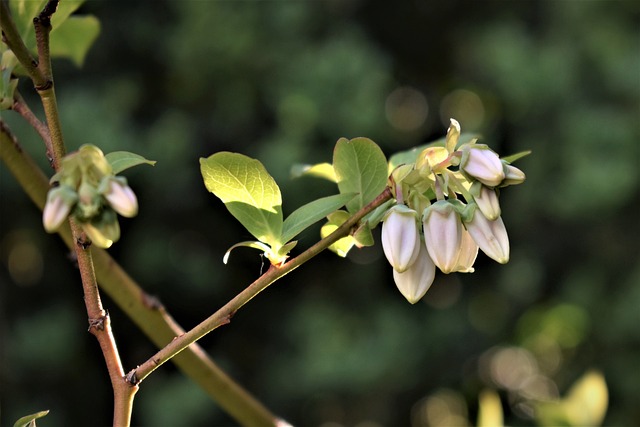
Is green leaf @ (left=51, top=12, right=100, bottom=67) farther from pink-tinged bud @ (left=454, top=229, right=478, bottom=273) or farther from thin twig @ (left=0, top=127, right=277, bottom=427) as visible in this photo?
pink-tinged bud @ (left=454, top=229, right=478, bottom=273)

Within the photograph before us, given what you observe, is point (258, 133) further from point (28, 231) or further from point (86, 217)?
point (86, 217)

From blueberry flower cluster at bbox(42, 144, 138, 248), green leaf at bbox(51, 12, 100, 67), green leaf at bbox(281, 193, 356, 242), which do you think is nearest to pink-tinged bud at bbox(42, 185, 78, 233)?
blueberry flower cluster at bbox(42, 144, 138, 248)

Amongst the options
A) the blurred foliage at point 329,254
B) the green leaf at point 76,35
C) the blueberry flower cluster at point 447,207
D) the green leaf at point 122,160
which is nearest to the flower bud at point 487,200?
the blueberry flower cluster at point 447,207

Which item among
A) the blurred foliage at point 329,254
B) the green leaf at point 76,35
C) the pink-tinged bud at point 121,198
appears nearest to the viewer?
the pink-tinged bud at point 121,198

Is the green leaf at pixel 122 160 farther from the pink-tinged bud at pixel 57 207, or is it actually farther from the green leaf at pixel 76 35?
the green leaf at pixel 76 35

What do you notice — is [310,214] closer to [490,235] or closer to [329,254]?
[490,235]

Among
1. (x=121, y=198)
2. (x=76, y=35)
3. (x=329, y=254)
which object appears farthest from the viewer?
(x=329, y=254)

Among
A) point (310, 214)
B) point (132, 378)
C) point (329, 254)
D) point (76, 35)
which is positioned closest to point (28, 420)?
point (132, 378)
